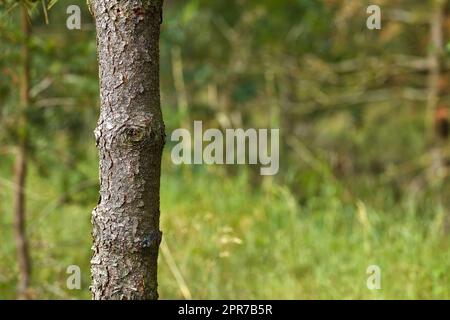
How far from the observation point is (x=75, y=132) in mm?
7504

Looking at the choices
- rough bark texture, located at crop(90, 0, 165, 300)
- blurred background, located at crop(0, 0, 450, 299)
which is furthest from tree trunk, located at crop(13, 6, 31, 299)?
rough bark texture, located at crop(90, 0, 165, 300)

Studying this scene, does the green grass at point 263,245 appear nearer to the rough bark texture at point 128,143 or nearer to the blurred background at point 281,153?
the blurred background at point 281,153

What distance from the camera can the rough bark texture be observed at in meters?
2.06

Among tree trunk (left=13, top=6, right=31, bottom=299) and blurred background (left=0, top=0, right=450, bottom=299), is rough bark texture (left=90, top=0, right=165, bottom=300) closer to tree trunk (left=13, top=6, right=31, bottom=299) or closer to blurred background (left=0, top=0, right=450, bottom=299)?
blurred background (left=0, top=0, right=450, bottom=299)

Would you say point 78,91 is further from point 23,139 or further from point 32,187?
point 32,187

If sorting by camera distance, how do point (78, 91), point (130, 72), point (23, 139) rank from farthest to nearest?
point (78, 91) < point (23, 139) < point (130, 72)

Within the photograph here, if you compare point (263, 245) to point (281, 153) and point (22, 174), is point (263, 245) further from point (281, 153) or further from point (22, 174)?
point (281, 153)

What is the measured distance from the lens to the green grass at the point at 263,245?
157 inches

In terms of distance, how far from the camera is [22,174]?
4.08 m

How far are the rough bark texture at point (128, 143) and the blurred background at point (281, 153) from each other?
2.83ft

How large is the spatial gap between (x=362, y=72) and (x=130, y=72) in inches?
189

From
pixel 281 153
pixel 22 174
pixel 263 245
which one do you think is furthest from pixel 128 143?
pixel 281 153
